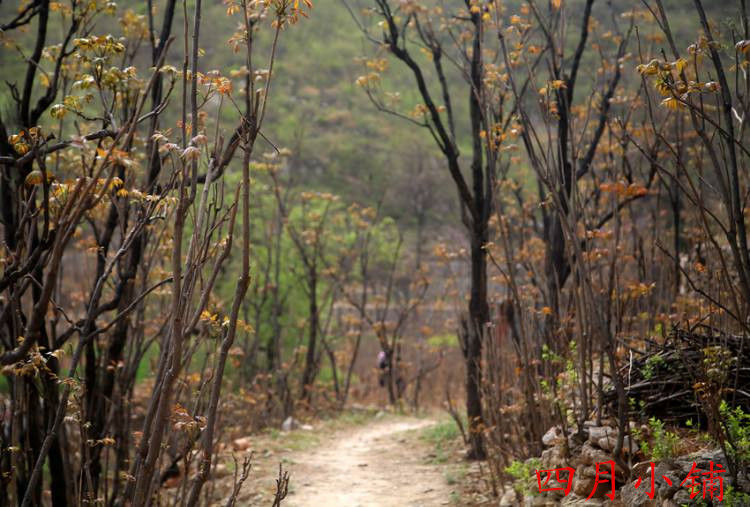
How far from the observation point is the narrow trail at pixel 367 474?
16.7 feet

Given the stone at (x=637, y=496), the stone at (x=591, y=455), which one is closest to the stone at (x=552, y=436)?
the stone at (x=591, y=455)

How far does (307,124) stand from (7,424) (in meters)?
23.6

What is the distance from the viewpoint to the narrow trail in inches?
200

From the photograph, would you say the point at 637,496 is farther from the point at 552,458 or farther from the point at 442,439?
the point at 442,439

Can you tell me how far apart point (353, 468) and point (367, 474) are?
0.36 m

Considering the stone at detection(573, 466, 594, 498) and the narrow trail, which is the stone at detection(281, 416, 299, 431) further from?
the stone at detection(573, 466, 594, 498)

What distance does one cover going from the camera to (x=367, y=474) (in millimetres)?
6078

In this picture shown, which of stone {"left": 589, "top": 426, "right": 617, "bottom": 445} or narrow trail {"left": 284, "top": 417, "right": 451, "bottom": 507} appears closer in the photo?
stone {"left": 589, "top": 426, "right": 617, "bottom": 445}

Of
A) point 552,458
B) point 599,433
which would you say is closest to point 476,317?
point 552,458

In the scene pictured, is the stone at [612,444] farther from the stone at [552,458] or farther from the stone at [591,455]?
the stone at [552,458]

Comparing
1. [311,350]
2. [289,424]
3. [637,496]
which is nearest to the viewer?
[637,496]

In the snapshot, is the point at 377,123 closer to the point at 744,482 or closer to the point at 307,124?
the point at 307,124

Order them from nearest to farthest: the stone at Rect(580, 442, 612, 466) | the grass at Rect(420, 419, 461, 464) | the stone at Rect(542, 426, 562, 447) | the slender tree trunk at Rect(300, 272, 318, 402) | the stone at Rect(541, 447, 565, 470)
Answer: the stone at Rect(580, 442, 612, 466) → the stone at Rect(541, 447, 565, 470) → the stone at Rect(542, 426, 562, 447) → the grass at Rect(420, 419, 461, 464) → the slender tree trunk at Rect(300, 272, 318, 402)

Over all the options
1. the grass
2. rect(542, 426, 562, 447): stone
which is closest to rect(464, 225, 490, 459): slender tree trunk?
the grass
